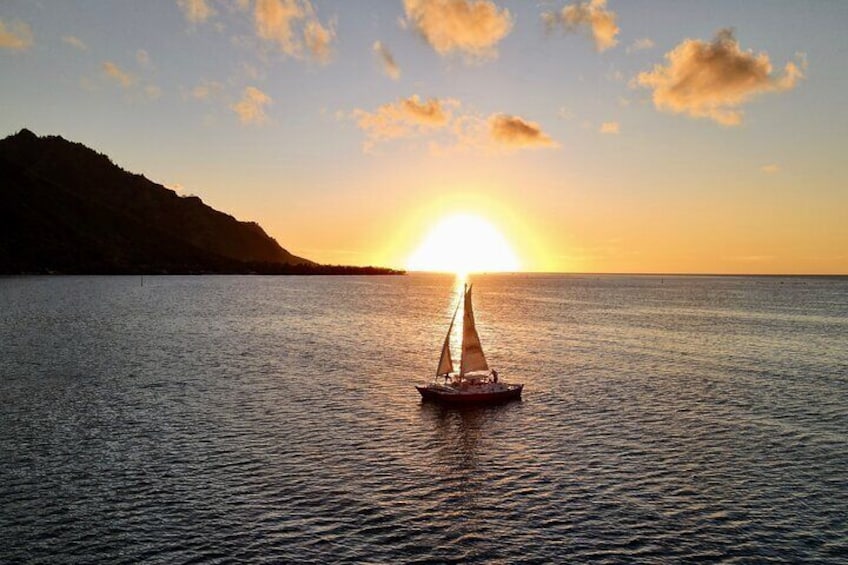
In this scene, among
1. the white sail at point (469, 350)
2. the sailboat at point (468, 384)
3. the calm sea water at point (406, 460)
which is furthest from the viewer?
the white sail at point (469, 350)

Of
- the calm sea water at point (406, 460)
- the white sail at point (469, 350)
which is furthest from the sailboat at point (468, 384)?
the calm sea water at point (406, 460)

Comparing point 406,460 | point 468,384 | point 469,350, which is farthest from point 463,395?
point 406,460

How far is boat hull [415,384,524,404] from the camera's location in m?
63.8

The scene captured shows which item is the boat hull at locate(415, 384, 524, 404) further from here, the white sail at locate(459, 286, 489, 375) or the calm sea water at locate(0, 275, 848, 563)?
the white sail at locate(459, 286, 489, 375)

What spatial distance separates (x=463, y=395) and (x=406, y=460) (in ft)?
64.3

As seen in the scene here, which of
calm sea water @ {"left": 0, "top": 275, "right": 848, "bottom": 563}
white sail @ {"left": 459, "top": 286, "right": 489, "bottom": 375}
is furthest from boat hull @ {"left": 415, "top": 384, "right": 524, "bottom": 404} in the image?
white sail @ {"left": 459, "top": 286, "right": 489, "bottom": 375}

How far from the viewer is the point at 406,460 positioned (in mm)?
45312

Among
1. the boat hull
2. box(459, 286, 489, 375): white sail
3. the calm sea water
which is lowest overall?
the calm sea water

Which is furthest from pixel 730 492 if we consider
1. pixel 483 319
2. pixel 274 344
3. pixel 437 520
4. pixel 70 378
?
pixel 483 319

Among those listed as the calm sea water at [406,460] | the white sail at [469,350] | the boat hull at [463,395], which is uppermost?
the white sail at [469,350]

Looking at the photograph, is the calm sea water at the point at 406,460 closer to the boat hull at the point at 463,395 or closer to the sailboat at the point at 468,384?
the boat hull at the point at 463,395

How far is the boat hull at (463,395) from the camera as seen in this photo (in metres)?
63.8

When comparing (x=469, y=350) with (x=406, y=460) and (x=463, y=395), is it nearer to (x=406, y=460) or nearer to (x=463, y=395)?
(x=463, y=395)

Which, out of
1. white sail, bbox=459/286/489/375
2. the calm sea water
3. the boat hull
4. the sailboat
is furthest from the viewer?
white sail, bbox=459/286/489/375
